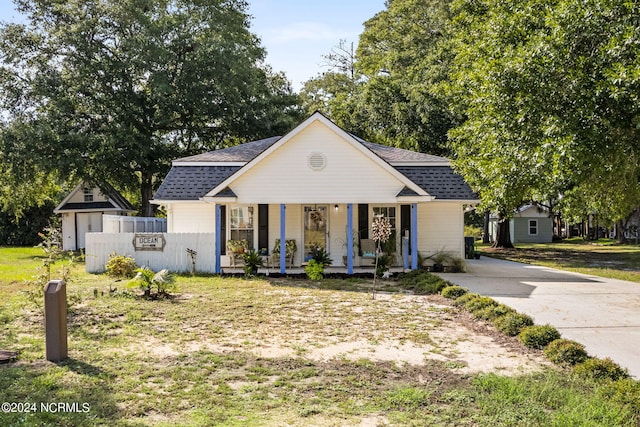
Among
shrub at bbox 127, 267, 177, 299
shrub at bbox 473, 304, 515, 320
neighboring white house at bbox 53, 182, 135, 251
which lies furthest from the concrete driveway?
neighboring white house at bbox 53, 182, 135, 251

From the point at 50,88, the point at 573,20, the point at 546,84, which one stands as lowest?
the point at 546,84

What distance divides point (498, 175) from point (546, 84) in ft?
8.55

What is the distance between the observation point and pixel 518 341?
8.31m

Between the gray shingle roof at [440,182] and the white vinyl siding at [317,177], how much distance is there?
2.28m

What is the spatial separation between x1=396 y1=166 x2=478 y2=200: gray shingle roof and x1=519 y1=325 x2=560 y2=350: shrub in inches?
404

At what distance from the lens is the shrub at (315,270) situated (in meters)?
15.8

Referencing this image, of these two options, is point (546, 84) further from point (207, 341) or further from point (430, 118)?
point (430, 118)

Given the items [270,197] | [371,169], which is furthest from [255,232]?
[371,169]

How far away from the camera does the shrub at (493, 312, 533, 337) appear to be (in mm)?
8758

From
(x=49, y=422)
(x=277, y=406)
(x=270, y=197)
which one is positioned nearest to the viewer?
(x=49, y=422)

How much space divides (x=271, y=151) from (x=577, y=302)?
9.58 m

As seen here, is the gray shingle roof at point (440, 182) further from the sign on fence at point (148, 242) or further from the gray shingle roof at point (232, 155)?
the sign on fence at point (148, 242)

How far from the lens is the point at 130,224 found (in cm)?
2003

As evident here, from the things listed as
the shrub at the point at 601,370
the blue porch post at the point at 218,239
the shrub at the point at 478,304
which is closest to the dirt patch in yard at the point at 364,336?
the shrub at the point at 478,304
